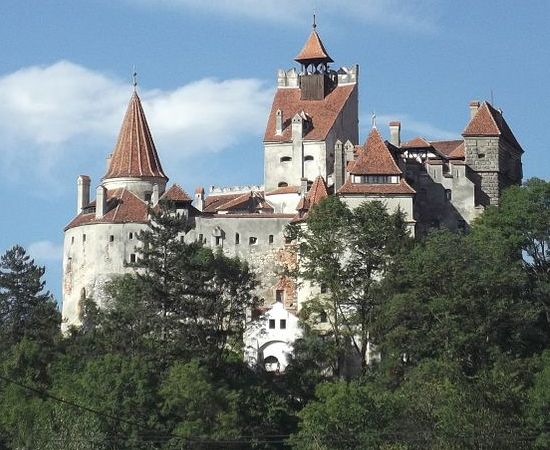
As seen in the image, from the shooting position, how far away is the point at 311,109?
360 feet

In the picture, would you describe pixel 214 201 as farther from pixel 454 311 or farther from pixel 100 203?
pixel 454 311

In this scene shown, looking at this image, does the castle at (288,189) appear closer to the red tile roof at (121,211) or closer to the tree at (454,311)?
the red tile roof at (121,211)

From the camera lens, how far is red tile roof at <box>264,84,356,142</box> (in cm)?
10800

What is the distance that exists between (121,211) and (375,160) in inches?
554

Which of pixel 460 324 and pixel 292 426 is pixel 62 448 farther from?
pixel 460 324

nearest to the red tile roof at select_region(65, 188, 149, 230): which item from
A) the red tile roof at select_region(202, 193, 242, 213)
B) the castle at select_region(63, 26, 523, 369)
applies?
the castle at select_region(63, 26, 523, 369)

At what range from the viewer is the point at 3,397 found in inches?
3570

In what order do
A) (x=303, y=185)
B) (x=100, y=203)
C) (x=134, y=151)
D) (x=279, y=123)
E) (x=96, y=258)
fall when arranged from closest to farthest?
(x=96, y=258)
(x=303, y=185)
(x=100, y=203)
(x=279, y=123)
(x=134, y=151)

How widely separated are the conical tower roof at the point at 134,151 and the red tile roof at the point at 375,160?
1384 cm

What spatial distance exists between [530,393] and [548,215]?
52.7 ft

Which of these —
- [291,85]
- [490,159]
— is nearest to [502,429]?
[490,159]

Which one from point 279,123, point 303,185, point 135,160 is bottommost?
point 303,185

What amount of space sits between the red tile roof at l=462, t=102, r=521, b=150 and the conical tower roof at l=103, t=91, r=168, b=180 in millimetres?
16743

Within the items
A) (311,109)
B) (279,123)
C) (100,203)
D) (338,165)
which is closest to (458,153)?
(338,165)
